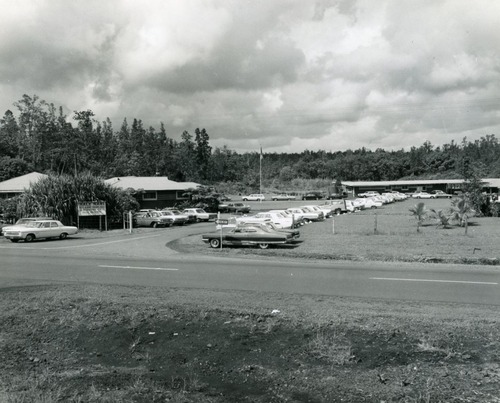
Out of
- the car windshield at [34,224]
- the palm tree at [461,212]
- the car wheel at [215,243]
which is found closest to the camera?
the car wheel at [215,243]

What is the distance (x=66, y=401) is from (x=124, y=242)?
21.7m

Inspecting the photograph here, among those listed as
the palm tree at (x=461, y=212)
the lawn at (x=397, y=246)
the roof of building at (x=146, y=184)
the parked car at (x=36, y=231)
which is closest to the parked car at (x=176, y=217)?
the parked car at (x=36, y=231)

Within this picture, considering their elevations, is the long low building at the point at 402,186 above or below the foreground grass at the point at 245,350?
above

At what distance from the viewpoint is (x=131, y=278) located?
1466 cm

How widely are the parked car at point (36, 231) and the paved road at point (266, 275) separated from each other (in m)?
7.76

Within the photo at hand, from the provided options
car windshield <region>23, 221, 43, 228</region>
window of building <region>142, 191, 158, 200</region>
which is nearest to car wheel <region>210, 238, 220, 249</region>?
Result: car windshield <region>23, 221, 43, 228</region>

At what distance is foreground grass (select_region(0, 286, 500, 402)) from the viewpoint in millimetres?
6609

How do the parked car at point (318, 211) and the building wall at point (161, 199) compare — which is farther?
the building wall at point (161, 199)

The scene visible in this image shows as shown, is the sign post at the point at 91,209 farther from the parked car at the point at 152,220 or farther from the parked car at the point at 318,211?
the parked car at the point at 318,211

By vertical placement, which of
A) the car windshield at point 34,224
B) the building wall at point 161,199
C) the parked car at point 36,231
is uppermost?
the building wall at point 161,199

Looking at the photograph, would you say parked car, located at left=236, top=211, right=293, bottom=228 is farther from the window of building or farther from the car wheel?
the window of building

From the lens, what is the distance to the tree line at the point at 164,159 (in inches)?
3142

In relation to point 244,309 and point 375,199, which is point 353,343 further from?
point 375,199

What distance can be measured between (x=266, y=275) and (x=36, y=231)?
1965cm
